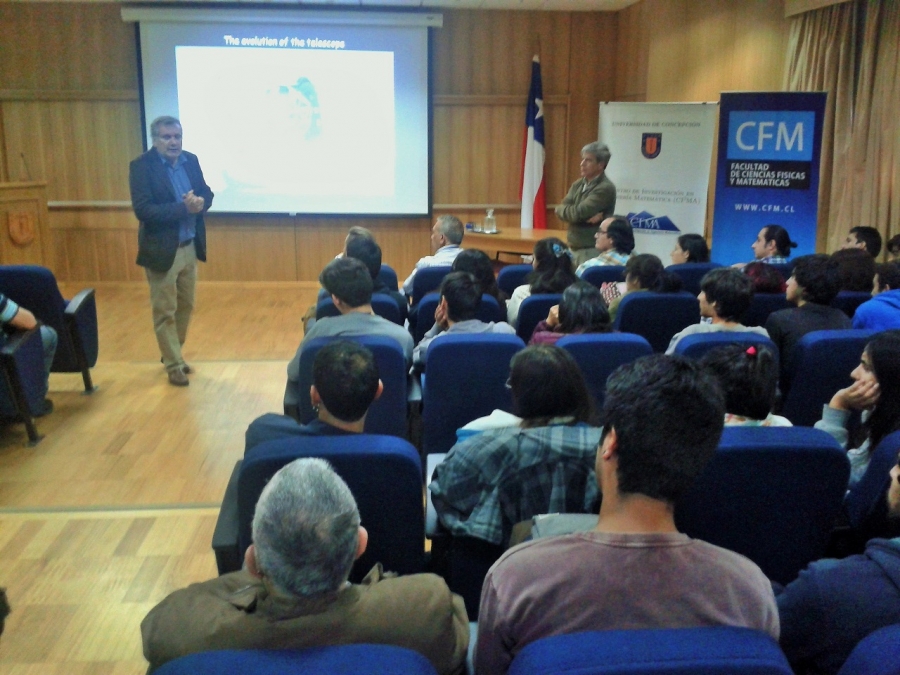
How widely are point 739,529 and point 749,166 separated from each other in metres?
4.76

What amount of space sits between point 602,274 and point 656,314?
0.84m

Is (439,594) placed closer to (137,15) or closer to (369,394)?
(369,394)

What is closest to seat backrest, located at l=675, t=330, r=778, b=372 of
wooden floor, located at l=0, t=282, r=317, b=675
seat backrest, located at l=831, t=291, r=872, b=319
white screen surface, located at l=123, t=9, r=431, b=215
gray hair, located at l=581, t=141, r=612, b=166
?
seat backrest, located at l=831, t=291, r=872, b=319

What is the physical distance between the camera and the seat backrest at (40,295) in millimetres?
4215

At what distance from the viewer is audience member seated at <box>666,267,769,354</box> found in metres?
3.14

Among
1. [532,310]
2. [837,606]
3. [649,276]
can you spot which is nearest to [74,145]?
[532,310]

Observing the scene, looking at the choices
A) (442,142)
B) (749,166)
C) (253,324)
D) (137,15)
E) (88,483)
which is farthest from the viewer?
(442,142)

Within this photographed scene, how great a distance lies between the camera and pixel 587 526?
1497 millimetres

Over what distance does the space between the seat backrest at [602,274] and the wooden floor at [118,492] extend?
1990 mm

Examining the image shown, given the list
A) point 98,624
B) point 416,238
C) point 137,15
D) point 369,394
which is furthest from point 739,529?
point 137,15

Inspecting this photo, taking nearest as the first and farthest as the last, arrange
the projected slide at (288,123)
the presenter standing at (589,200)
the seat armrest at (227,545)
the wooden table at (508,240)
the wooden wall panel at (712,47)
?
the seat armrest at (227,545)
the presenter standing at (589,200)
the wooden wall panel at (712,47)
the wooden table at (508,240)
the projected slide at (288,123)

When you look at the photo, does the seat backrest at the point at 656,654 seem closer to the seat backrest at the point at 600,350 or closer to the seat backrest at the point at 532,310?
the seat backrest at the point at 600,350

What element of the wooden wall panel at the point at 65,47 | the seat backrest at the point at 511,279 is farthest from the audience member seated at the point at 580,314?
the wooden wall panel at the point at 65,47

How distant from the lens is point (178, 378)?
4.98m
